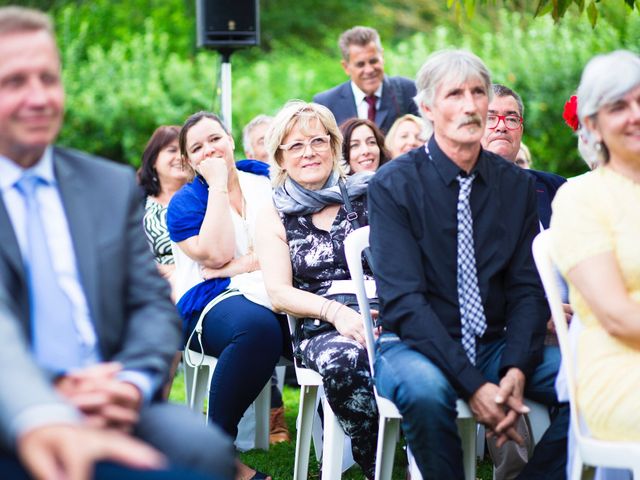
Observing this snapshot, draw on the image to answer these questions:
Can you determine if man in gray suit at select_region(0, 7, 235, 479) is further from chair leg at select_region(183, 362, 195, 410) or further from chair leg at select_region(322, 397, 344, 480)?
chair leg at select_region(183, 362, 195, 410)

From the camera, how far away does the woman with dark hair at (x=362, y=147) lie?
244 inches

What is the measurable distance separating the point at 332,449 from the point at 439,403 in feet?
3.19

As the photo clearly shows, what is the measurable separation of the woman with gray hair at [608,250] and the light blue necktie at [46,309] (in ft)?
A: 4.98

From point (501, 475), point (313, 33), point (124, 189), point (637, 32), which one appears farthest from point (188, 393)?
point (313, 33)

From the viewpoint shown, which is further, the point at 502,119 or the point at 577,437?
the point at 502,119

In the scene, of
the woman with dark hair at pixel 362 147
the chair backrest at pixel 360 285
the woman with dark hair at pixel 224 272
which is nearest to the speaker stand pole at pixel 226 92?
the woman with dark hair at pixel 362 147

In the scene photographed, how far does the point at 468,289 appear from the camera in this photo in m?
3.92

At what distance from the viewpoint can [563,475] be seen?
376 cm

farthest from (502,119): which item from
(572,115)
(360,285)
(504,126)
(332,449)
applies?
(332,449)

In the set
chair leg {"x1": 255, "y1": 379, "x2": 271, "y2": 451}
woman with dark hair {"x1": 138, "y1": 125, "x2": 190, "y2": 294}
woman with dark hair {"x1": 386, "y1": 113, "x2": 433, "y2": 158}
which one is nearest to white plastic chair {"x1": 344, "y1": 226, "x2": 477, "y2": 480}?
chair leg {"x1": 255, "y1": 379, "x2": 271, "y2": 451}

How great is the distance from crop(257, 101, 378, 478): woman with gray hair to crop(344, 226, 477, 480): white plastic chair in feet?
0.64

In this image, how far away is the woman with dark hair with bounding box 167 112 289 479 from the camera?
498cm

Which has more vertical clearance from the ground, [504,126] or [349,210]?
[504,126]

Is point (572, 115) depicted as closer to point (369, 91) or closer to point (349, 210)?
point (349, 210)
